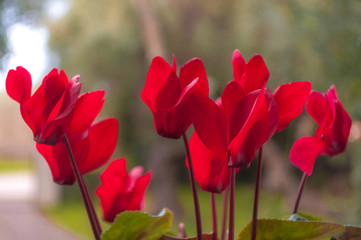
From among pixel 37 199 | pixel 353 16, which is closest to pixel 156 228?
pixel 353 16

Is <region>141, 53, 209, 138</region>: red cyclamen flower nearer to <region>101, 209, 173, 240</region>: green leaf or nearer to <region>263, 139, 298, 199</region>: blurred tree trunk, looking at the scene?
<region>101, 209, 173, 240</region>: green leaf

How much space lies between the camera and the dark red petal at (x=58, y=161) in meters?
0.28

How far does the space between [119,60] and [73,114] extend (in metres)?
4.31

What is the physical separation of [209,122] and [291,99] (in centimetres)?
6

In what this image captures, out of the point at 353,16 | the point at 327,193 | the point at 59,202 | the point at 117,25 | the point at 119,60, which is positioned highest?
the point at 117,25

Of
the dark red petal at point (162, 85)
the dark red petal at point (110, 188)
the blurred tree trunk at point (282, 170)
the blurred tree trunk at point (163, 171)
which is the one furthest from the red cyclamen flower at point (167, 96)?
the blurred tree trunk at point (163, 171)

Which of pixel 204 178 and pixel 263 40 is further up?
pixel 263 40

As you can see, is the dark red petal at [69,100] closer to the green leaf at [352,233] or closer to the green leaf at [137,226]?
the green leaf at [137,226]

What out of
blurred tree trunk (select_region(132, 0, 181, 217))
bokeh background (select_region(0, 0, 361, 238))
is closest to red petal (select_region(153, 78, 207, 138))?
bokeh background (select_region(0, 0, 361, 238))

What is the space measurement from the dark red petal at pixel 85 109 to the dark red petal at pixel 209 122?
0.05 m

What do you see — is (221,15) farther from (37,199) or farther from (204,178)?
(204,178)

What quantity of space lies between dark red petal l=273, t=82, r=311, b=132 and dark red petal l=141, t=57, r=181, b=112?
6 cm

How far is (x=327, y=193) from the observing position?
15.4ft

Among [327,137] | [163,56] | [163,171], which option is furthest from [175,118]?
[163,171]
